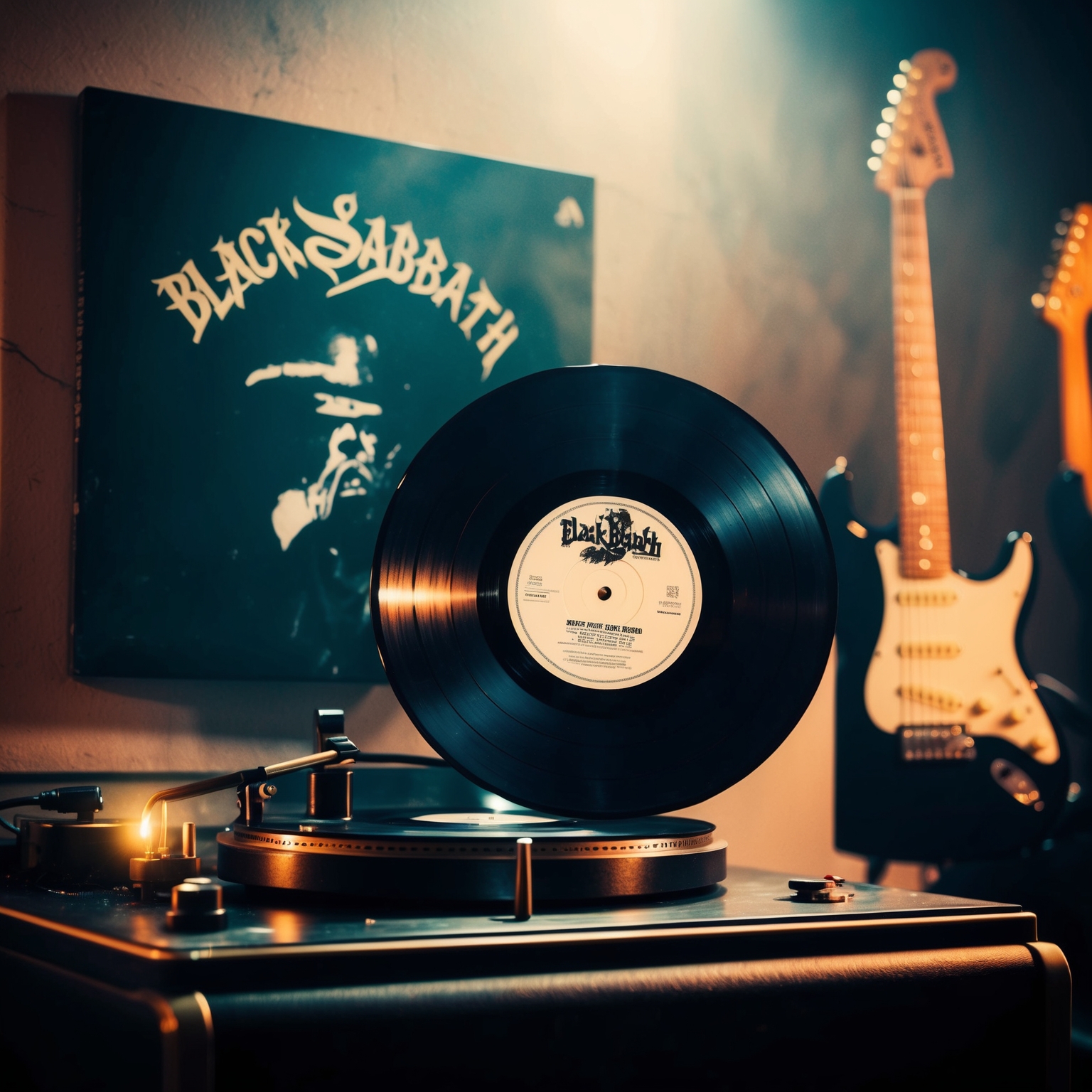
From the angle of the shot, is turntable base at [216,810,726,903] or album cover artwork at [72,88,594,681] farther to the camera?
album cover artwork at [72,88,594,681]

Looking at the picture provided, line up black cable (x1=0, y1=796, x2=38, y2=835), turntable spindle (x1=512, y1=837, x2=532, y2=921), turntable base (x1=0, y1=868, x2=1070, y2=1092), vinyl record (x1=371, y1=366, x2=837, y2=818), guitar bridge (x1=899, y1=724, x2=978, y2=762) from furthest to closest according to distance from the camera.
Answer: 1. guitar bridge (x1=899, y1=724, x2=978, y2=762)
2. black cable (x1=0, y1=796, x2=38, y2=835)
3. vinyl record (x1=371, y1=366, x2=837, y2=818)
4. turntable spindle (x1=512, y1=837, x2=532, y2=921)
5. turntable base (x1=0, y1=868, x2=1070, y2=1092)

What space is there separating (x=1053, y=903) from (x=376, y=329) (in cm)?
102

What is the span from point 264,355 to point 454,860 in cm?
68

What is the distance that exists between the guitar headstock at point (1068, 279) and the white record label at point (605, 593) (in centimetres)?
109

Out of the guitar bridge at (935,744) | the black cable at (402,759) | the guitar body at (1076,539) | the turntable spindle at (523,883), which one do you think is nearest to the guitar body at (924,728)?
the guitar bridge at (935,744)

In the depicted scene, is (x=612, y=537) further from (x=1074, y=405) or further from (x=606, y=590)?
(x=1074, y=405)

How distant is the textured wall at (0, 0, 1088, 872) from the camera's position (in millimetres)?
1179

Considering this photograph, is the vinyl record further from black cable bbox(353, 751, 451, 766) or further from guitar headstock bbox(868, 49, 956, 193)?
guitar headstock bbox(868, 49, 956, 193)

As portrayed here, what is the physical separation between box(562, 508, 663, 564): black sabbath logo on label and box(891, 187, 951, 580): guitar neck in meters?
0.72

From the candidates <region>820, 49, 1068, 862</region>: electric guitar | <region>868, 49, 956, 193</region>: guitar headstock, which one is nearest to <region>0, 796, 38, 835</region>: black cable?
<region>820, 49, 1068, 862</region>: electric guitar

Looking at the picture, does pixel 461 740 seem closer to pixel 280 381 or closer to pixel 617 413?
pixel 617 413

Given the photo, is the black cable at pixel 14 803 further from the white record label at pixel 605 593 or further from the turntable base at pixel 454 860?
the white record label at pixel 605 593

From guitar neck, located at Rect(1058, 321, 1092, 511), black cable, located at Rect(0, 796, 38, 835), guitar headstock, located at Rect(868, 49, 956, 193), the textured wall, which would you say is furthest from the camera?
guitar neck, located at Rect(1058, 321, 1092, 511)

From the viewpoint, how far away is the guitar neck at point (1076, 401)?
1.71m
